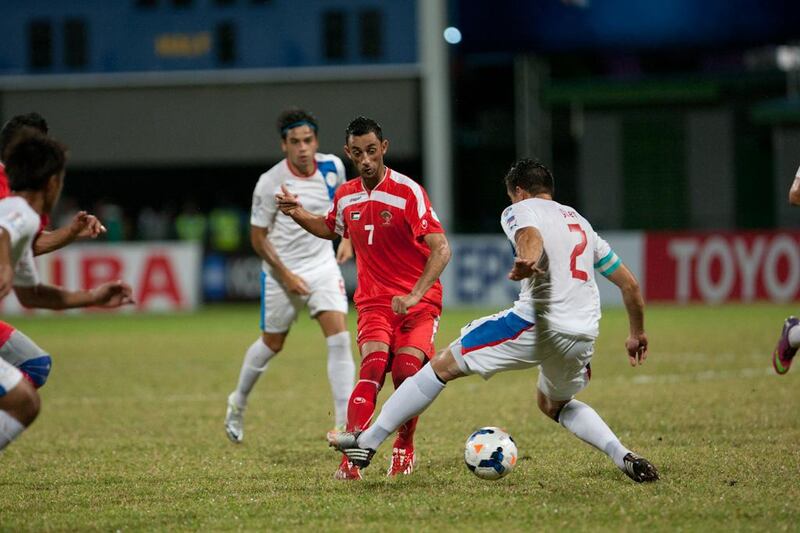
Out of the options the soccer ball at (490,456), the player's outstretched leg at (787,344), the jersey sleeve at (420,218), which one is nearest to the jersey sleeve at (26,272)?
the jersey sleeve at (420,218)

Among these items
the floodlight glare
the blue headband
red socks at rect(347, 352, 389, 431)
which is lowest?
red socks at rect(347, 352, 389, 431)

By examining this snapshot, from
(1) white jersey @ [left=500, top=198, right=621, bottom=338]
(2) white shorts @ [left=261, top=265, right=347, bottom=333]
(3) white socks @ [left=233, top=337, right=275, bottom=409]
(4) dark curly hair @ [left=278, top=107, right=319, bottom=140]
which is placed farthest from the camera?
(3) white socks @ [left=233, top=337, right=275, bottom=409]

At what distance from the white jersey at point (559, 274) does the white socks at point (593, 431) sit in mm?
565

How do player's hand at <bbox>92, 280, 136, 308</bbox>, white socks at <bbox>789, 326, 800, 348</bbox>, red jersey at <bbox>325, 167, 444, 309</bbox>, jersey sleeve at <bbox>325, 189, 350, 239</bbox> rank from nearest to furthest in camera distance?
player's hand at <bbox>92, 280, 136, 308</bbox>
red jersey at <bbox>325, 167, 444, 309</bbox>
jersey sleeve at <bbox>325, 189, 350, 239</bbox>
white socks at <bbox>789, 326, 800, 348</bbox>

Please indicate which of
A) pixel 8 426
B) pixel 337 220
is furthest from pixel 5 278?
pixel 337 220

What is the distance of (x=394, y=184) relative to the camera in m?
7.61

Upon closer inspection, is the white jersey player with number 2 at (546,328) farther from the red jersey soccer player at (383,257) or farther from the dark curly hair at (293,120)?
the dark curly hair at (293,120)

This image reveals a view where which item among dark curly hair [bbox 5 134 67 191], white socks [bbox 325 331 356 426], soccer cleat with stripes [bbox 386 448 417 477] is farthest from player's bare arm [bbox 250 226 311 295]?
dark curly hair [bbox 5 134 67 191]

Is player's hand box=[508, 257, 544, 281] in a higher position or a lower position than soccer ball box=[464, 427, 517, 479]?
higher

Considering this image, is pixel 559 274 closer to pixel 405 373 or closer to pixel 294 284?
pixel 405 373

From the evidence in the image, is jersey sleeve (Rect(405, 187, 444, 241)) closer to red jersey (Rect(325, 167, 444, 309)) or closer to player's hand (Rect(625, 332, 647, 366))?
red jersey (Rect(325, 167, 444, 309))

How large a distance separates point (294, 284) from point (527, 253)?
10.3ft

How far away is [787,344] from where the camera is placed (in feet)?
27.6

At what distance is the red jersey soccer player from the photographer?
7480 millimetres
